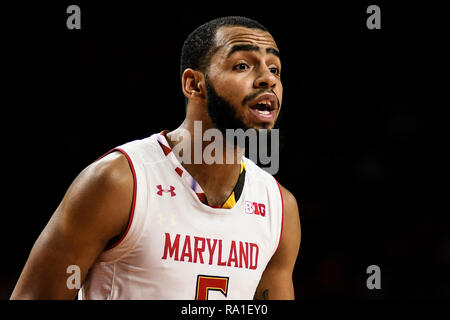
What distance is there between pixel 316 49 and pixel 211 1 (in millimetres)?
1294

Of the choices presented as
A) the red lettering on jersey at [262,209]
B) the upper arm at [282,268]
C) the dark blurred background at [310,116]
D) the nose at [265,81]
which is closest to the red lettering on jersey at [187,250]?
the red lettering on jersey at [262,209]

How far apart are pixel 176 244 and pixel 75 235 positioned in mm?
389

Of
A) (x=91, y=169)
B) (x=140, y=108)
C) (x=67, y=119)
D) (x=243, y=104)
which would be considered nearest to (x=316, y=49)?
(x=140, y=108)

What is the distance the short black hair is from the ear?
27mm

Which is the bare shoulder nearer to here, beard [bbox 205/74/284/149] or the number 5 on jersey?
beard [bbox 205/74/284/149]

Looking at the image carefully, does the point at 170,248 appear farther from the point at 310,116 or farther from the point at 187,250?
the point at 310,116

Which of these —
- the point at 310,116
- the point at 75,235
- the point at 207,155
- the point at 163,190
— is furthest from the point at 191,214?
the point at 310,116

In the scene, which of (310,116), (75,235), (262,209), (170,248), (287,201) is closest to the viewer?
(75,235)

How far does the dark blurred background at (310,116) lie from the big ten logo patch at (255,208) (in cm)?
265

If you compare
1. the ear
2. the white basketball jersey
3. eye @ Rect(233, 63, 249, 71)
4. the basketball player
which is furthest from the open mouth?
the white basketball jersey

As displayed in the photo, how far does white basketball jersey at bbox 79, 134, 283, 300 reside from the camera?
214 cm

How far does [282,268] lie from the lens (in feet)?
8.49

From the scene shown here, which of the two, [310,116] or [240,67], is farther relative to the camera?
[310,116]
